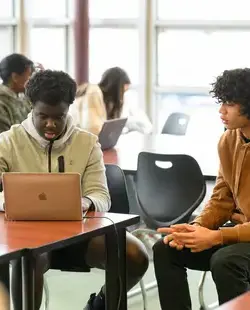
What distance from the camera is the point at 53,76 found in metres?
3.05

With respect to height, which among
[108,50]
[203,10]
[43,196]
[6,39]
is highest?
[203,10]

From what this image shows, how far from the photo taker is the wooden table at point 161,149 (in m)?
4.02

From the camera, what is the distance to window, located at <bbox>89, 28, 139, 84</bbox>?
25.2ft

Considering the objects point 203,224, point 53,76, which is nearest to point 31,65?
point 53,76

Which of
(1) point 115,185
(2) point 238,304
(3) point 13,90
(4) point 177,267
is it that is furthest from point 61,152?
(3) point 13,90

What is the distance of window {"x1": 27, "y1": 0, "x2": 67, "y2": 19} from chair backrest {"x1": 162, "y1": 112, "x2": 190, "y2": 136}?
7.01ft

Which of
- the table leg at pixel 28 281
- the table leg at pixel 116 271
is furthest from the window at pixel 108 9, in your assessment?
the table leg at pixel 28 281

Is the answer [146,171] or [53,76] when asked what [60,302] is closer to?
[146,171]

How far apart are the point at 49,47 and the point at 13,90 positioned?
3139 mm

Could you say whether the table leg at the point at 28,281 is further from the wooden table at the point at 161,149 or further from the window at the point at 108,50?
the window at the point at 108,50

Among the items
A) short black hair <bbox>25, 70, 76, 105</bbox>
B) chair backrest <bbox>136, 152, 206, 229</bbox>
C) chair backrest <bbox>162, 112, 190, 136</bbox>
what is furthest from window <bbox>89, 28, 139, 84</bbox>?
short black hair <bbox>25, 70, 76, 105</bbox>

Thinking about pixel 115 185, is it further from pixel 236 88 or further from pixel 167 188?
pixel 236 88

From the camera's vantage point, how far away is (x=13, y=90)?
484 centimetres

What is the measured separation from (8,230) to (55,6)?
5.58 meters
